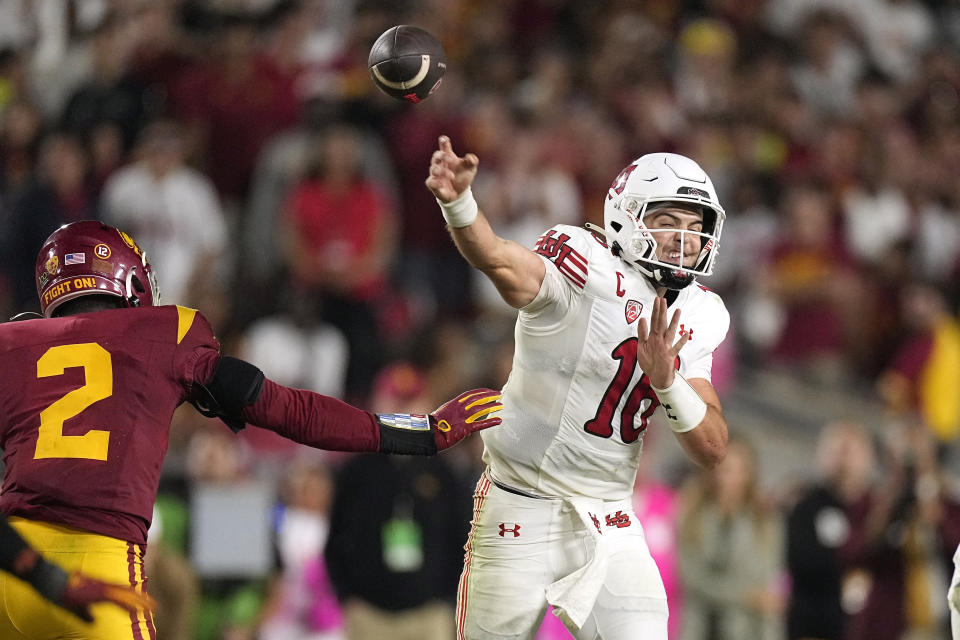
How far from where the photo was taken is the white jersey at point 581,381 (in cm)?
506

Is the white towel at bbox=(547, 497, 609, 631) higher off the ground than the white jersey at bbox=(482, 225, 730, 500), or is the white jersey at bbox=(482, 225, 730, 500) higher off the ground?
the white jersey at bbox=(482, 225, 730, 500)

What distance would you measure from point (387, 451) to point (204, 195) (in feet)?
17.4

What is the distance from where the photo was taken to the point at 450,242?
10.3 m

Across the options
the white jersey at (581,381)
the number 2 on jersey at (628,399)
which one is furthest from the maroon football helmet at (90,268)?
the number 2 on jersey at (628,399)

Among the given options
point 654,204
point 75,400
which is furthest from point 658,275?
point 75,400

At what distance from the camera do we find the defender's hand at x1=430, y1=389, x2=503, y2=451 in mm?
4590

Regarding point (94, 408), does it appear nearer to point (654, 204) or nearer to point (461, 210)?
point (461, 210)

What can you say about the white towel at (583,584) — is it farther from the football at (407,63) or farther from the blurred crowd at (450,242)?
the blurred crowd at (450,242)

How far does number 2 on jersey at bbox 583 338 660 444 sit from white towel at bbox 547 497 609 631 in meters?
0.27

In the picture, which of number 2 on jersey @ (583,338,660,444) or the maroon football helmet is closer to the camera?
the maroon football helmet

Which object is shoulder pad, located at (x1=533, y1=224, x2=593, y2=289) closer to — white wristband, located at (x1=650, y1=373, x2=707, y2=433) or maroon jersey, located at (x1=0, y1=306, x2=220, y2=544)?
white wristband, located at (x1=650, y1=373, x2=707, y2=433)

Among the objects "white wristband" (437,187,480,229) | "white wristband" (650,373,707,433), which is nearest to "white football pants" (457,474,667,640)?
"white wristband" (650,373,707,433)

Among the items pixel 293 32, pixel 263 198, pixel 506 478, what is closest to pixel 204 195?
pixel 263 198

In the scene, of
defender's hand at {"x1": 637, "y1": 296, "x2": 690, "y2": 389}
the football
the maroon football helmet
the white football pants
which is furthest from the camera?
the football
